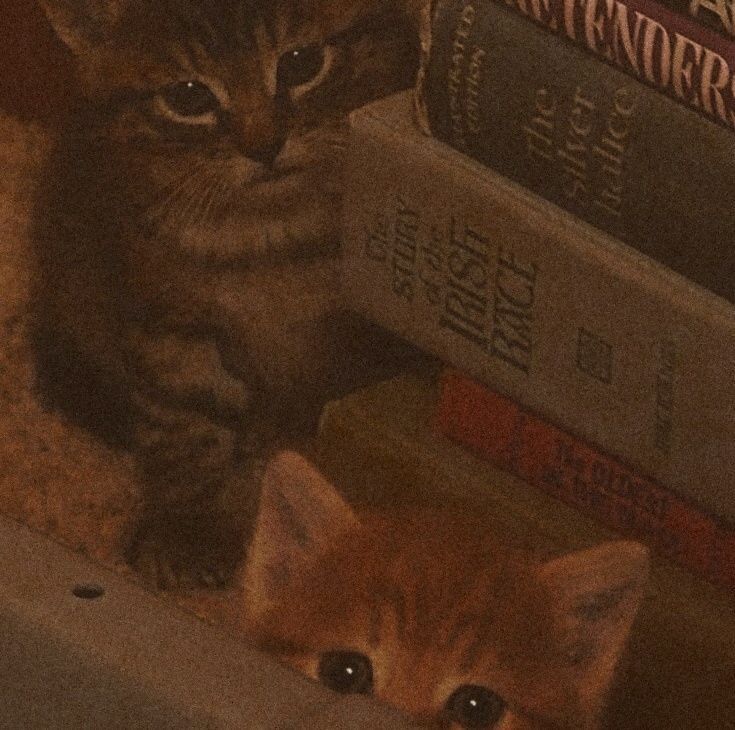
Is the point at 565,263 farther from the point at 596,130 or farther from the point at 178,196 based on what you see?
the point at 178,196

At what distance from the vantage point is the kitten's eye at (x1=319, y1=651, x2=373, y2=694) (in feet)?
3.06

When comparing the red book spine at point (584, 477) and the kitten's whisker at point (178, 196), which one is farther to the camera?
the kitten's whisker at point (178, 196)

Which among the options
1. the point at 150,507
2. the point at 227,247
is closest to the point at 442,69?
the point at 227,247

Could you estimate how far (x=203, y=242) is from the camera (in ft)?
4.48

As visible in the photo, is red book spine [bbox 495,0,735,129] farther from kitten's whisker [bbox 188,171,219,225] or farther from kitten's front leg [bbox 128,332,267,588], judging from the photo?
kitten's front leg [bbox 128,332,267,588]

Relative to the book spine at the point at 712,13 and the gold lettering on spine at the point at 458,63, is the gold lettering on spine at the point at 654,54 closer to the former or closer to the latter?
the book spine at the point at 712,13

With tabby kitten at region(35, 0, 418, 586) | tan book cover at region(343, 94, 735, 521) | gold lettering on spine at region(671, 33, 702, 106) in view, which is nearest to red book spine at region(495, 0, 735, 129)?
gold lettering on spine at region(671, 33, 702, 106)

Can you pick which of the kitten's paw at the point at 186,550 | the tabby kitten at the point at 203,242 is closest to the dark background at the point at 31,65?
the tabby kitten at the point at 203,242

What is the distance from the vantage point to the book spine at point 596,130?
85 centimetres

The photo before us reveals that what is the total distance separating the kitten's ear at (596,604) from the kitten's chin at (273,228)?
1.62ft

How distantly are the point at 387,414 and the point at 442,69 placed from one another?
27cm

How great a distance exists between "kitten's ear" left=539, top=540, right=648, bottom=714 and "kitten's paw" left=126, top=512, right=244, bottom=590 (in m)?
0.45

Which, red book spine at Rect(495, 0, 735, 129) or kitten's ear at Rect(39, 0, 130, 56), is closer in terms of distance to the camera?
red book spine at Rect(495, 0, 735, 129)

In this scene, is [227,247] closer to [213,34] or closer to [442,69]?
[213,34]
